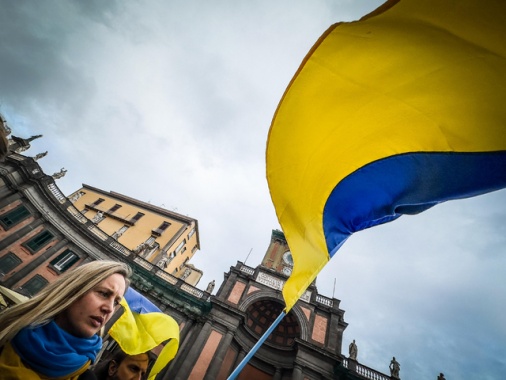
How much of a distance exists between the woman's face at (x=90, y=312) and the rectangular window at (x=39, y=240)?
24079mm

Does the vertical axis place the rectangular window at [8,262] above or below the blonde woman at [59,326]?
above

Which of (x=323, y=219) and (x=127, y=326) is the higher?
(x=323, y=219)

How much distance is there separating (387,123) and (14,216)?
27211 millimetres

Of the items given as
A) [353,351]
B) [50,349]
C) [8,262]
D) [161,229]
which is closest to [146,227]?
[161,229]

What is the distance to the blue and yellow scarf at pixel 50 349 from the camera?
1834 mm

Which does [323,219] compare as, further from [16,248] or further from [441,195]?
[16,248]

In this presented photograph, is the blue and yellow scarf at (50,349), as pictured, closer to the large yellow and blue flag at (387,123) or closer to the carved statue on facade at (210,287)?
the large yellow and blue flag at (387,123)

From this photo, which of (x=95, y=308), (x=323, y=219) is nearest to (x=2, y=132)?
(x=95, y=308)

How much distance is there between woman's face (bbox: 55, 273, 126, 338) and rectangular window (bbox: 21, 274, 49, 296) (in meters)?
22.5

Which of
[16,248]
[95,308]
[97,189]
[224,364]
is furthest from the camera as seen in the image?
[97,189]

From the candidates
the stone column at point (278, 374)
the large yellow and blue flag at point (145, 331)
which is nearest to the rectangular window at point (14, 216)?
the large yellow and blue flag at point (145, 331)

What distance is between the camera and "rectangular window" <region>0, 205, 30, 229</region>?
1861 centimetres

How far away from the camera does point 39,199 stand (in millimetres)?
20781

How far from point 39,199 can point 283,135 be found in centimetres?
2640
